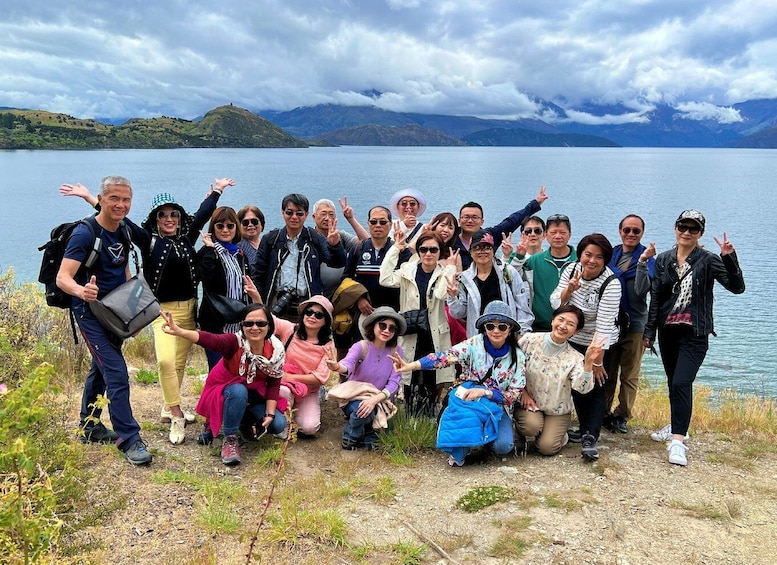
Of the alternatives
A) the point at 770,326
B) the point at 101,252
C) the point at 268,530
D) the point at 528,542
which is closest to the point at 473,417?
the point at 528,542

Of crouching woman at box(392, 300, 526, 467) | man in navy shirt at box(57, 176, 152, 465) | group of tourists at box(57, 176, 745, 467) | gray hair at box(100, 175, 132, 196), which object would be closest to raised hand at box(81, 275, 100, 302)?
man in navy shirt at box(57, 176, 152, 465)

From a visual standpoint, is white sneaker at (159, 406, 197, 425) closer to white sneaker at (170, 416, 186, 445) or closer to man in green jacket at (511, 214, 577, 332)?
white sneaker at (170, 416, 186, 445)

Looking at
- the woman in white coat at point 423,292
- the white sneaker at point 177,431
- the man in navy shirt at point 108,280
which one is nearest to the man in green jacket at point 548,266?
the woman in white coat at point 423,292

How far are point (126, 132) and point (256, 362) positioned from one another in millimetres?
158880

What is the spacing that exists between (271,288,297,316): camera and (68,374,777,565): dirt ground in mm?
1545

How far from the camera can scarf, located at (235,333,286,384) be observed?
18.6ft

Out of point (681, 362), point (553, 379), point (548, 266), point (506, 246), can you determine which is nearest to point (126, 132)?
point (506, 246)

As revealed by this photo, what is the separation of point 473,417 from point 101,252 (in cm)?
386

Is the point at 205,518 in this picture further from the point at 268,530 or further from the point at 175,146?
the point at 175,146

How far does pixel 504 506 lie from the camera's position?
16.1ft

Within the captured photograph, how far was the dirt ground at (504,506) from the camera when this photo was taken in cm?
422

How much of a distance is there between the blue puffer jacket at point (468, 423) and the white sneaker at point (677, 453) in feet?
6.01

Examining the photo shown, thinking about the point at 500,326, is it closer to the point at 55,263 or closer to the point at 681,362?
the point at 681,362

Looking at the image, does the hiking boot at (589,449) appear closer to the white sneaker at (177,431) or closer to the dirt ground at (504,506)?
the dirt ground at (504,506)
